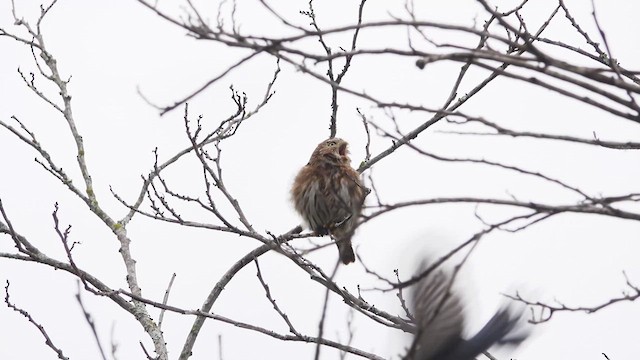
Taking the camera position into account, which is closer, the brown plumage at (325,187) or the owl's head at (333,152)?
the brown plumage at (325,187)

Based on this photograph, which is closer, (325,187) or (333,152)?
(325,187)

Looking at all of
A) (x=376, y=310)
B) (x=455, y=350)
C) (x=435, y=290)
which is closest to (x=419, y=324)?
(x=435, y=290)

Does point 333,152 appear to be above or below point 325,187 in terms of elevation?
above

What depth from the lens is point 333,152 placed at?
25.6 feet

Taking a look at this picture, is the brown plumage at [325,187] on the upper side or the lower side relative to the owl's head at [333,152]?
lower

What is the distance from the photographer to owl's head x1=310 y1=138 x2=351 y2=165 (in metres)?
7.79

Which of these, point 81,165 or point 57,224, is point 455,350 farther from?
point 81,165

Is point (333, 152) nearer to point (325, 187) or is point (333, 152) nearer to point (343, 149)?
point (343, 149)

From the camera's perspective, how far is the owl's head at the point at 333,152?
7.79 m

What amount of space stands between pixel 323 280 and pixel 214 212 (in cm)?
72

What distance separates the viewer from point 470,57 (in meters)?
2.59

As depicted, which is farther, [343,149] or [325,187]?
[343,149]

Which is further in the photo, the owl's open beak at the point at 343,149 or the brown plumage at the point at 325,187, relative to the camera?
the owl's open beak at the point at 343,149

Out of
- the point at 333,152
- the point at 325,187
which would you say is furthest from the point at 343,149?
the point at 325,187
